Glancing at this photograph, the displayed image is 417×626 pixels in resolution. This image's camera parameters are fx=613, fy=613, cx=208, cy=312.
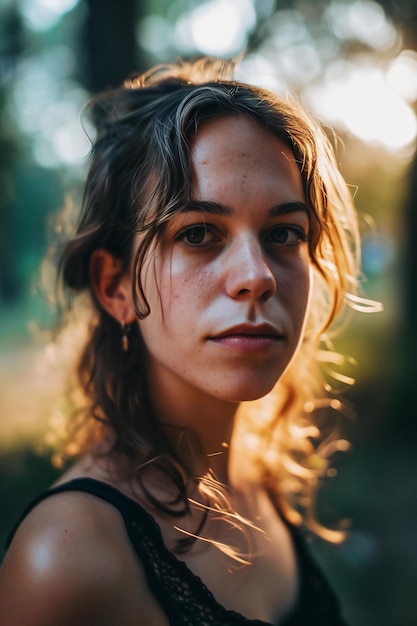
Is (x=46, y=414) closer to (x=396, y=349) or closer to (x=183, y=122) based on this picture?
(x=183, y=122)

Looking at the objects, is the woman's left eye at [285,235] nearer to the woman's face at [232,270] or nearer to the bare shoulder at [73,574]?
the woman's face at [232,270]

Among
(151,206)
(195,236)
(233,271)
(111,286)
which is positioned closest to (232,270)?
(233,271)

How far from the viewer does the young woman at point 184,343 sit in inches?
53.1

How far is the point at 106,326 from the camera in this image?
6.29 ft

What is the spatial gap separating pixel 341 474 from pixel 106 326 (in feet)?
14.2

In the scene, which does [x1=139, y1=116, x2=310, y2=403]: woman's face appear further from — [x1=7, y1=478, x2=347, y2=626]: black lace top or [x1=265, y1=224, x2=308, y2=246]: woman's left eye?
[x1=7, y1=478, x2=347, y2=626]: black lace top

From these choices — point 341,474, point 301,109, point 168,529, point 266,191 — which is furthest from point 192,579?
point 341,474

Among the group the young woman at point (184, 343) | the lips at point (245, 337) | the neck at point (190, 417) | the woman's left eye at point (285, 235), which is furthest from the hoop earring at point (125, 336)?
the woman's left eye at point (285, 235)

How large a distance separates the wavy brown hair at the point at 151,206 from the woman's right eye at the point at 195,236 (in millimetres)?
59

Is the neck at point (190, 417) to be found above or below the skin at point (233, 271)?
below

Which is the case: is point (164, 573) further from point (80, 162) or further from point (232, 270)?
point (80, 162)

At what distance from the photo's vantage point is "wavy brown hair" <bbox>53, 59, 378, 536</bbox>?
155 cm

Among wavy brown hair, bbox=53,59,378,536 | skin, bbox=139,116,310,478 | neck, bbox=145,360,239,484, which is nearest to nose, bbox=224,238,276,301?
skin, bbox=139,116,310,478

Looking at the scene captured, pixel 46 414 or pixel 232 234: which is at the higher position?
pixel 232 234
